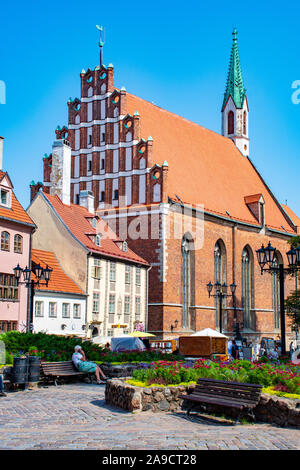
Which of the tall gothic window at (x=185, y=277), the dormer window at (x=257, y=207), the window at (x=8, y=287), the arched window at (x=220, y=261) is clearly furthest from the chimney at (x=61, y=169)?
the dormer window at (x=257, y=207)

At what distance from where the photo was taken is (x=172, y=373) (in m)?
12.6

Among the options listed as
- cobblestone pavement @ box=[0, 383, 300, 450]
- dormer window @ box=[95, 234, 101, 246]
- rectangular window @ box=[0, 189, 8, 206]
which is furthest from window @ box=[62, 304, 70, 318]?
cobblestone pavement @ box=[0, 383, 300, 450]

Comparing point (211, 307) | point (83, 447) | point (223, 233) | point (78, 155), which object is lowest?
point (83, 447)

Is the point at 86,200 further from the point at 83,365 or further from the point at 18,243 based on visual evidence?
the point at 83,365

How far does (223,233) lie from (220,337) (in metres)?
14.2

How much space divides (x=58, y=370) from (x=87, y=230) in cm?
1817

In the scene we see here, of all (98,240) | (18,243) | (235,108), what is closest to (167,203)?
(98,240)

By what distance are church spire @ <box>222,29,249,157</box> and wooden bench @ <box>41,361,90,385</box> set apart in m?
43.0

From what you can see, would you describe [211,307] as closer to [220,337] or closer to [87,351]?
[220,337]

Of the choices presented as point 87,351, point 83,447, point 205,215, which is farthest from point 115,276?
point 83,447

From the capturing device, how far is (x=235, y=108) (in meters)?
57.6

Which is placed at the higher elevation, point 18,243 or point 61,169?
point 61,169

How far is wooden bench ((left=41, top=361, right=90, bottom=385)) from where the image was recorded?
627 inches
